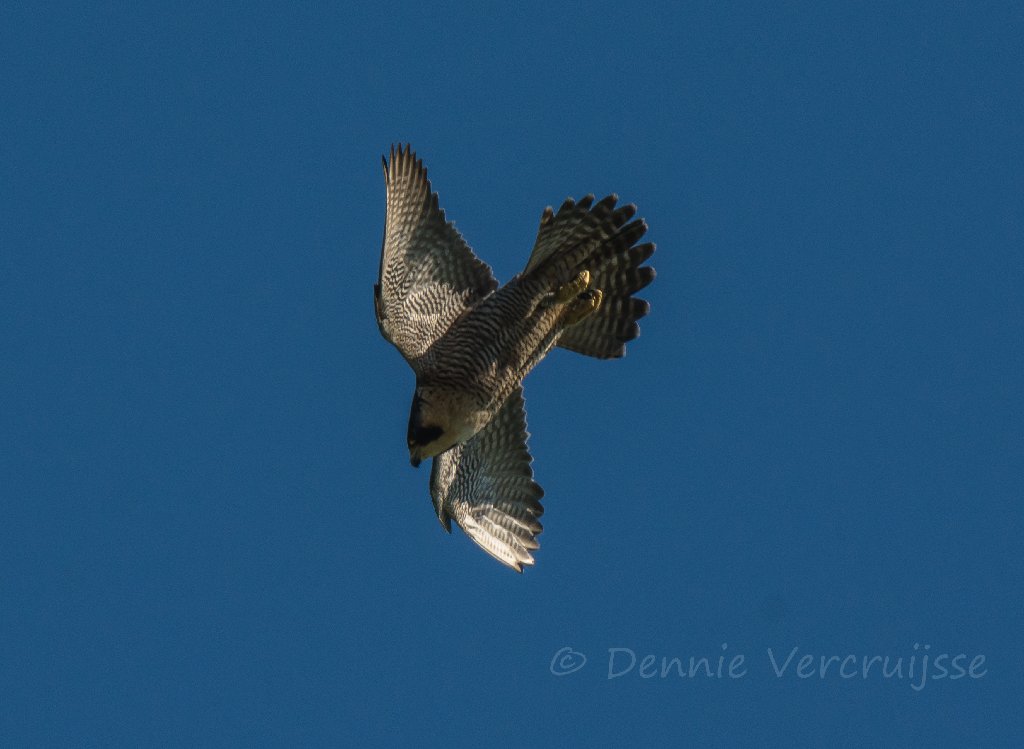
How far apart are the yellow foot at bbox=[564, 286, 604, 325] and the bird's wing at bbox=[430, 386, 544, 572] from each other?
1086 mm

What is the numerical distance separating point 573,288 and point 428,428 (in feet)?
5.19

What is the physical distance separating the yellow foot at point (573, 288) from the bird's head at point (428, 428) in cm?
125

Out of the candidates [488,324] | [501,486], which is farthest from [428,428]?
[501,486]

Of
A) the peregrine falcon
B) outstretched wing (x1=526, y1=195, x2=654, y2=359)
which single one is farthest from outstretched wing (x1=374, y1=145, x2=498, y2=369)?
outstretched wing (x1=526, y1=195, x2=654, y2=359)

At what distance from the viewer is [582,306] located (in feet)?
44.3

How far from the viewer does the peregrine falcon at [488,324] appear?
13258mm

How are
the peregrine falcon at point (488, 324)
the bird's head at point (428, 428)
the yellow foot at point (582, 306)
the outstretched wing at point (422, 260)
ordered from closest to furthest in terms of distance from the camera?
the bird's head at point (428, 428) < the peregrine falcon at point (488, 324) < the yellow foot at point (582, 306) < the outstretched wing at point (422, 260)

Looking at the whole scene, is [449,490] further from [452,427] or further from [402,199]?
[402,199]

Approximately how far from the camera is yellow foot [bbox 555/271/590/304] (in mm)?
13359

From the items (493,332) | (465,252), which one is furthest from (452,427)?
(465,252)

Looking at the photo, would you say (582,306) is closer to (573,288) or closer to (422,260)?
(573,288)

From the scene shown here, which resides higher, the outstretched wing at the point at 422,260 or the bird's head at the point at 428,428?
the outstretched wing at the point at 422,260

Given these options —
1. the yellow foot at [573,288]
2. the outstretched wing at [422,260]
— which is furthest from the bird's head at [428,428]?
the yellow foot at [573,288]

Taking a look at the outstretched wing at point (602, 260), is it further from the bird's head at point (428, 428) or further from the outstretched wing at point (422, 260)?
the bird's head at point (428, 428)
